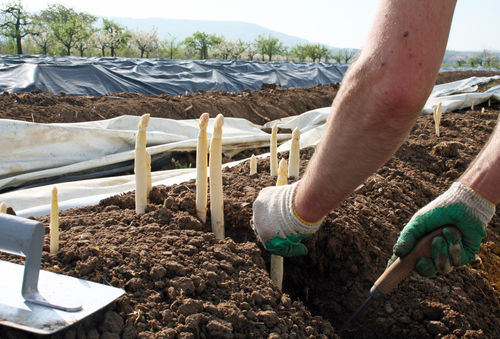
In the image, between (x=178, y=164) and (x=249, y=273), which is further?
(x=178, y=164)

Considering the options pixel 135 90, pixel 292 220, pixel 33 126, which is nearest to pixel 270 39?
pixel 135 90

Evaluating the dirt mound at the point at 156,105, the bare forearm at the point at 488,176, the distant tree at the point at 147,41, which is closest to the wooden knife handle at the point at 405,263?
the bare forearm at the point at 488,176

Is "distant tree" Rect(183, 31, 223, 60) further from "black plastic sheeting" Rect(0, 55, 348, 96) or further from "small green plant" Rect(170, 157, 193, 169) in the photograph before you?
"small green plant" Rect(170, 157, 193, 169)

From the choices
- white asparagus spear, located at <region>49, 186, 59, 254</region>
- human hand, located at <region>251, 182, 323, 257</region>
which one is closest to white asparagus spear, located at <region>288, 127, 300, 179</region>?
human hand, located at <region>251, 182, 323, 257</region>

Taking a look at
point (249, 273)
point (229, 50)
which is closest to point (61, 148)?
point (249, 273)

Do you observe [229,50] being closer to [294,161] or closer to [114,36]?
[114,36]

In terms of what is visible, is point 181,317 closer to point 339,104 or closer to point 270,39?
point 339,104

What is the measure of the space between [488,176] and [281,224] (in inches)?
32.3

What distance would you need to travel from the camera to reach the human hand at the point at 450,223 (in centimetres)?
150

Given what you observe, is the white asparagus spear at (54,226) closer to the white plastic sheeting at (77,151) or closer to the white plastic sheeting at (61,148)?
the white plastic sheeting at (77,151)

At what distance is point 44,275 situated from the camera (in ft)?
4.13

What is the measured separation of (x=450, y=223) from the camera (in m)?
1.56

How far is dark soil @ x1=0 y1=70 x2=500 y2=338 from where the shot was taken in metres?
1.27

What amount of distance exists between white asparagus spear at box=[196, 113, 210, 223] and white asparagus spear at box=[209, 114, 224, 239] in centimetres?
4
